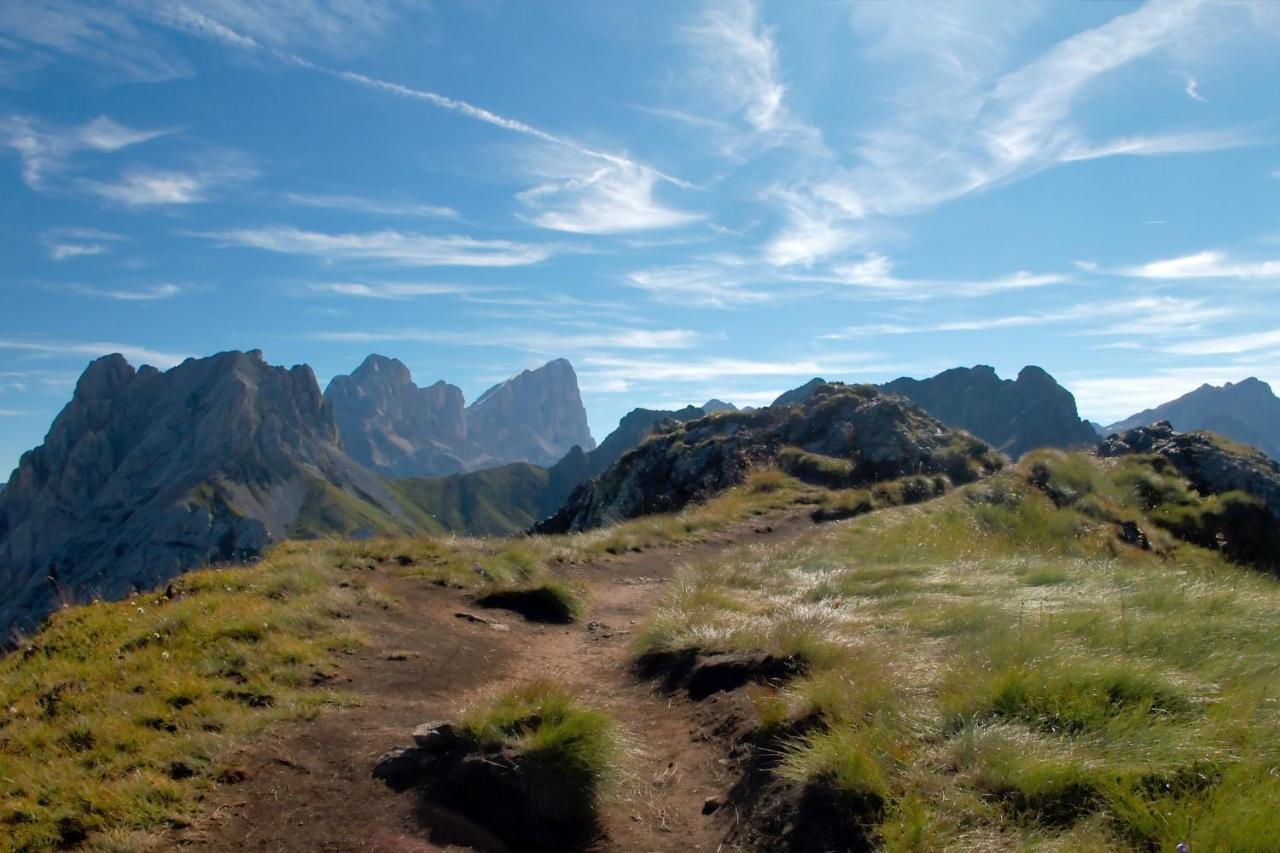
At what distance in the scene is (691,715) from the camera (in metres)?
8.01

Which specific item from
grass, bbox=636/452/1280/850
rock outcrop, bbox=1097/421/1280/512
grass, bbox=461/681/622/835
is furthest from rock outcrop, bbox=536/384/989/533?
grass, bbox=461/681/622/835

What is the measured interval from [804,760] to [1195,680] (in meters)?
2.97

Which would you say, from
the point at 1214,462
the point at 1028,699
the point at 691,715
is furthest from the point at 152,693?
the point at 1214,462

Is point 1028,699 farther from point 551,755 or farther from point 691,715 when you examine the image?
point 551,755

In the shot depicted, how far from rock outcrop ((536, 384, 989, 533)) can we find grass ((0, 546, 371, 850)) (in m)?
22.4

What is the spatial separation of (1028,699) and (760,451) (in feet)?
110

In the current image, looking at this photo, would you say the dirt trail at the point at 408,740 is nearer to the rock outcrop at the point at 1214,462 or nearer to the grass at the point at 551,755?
the grass at the point at 551,755

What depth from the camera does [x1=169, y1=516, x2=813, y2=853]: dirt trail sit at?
5.78 m

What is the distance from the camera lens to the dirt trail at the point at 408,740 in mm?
5777

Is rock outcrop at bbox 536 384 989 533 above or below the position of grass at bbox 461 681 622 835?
above

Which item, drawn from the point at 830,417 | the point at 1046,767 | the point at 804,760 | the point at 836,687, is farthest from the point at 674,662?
the point at 830,417

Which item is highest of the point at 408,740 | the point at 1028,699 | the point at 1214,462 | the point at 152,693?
the point at 1214,462

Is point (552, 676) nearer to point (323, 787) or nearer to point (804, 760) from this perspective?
point (323, 787)

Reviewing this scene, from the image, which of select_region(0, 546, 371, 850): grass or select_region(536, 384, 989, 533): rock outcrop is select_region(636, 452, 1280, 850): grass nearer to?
select_region(0, 546, 371, 850): grass
